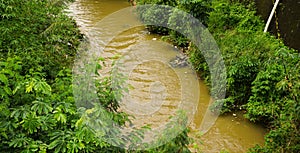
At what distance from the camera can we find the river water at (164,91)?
16.1ft

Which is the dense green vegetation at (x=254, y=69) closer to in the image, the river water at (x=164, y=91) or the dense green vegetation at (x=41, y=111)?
the river water at (x=164, y=91)

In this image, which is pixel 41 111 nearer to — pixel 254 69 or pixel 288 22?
pixel 254 69

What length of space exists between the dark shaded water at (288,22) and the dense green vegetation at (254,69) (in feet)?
0.63

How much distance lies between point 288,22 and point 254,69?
156 cm

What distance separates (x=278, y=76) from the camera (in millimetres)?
4777

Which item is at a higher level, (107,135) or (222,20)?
(222,20)

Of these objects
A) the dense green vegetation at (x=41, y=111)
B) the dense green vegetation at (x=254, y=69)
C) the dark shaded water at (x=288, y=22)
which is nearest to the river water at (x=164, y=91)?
the dense green vegetation at (x=254, y=69)

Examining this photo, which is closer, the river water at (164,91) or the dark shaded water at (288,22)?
the river water at (164,91)

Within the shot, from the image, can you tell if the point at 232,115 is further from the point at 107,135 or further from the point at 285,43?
the point at 107,135

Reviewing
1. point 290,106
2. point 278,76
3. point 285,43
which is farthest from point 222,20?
point 290,106

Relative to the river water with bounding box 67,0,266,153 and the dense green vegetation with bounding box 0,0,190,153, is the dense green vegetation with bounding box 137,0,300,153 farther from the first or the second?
the dense green vegetation with bounding box 0,0,190,153

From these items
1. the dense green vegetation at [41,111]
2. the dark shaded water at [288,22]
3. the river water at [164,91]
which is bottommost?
the river water at [164,91]

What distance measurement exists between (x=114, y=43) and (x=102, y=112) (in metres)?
6.10

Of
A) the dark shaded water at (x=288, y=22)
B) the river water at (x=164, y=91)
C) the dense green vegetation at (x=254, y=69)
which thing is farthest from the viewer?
the dark shaded water at (x=288, y=22)
